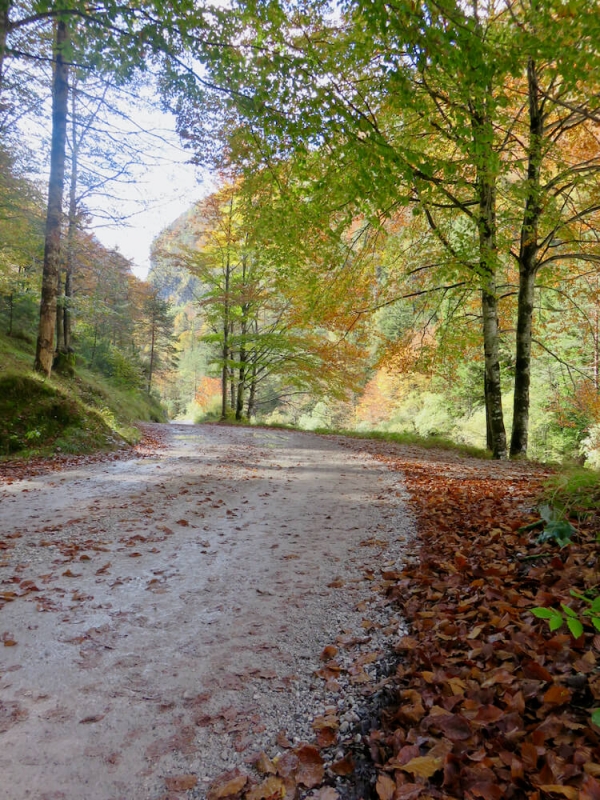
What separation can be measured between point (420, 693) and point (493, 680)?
0.38 metres

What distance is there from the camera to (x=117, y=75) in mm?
5602

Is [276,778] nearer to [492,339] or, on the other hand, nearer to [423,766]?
[423,766]

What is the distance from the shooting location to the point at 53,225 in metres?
9.95

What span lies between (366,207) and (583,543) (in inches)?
152

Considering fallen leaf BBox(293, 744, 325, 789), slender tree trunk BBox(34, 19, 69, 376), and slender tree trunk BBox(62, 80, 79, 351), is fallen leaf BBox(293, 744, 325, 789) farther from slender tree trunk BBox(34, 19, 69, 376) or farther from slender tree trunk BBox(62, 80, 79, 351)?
slender tree trunk BBox(62, 80, 79, 351)

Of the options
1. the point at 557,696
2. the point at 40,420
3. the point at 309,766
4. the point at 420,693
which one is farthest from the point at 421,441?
the point at 309,766

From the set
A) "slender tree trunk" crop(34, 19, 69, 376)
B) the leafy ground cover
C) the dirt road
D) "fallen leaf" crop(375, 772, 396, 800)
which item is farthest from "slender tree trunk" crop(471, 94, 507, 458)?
"slender tree trunk" crop(34, 19, 69, 376)

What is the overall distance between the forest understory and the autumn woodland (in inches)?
0.6

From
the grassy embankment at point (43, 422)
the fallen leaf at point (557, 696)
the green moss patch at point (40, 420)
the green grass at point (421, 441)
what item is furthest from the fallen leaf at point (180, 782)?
the green grass at point (421, 441)

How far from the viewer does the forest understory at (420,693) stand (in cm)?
172

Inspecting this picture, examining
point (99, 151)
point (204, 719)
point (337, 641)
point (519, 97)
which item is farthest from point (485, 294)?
point (99, 151)

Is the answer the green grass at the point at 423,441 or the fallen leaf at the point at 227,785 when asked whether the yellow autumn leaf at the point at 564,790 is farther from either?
the green grass at the point at 423,441

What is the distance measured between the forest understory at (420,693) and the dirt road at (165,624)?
2cm

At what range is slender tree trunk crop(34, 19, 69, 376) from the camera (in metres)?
9.70
